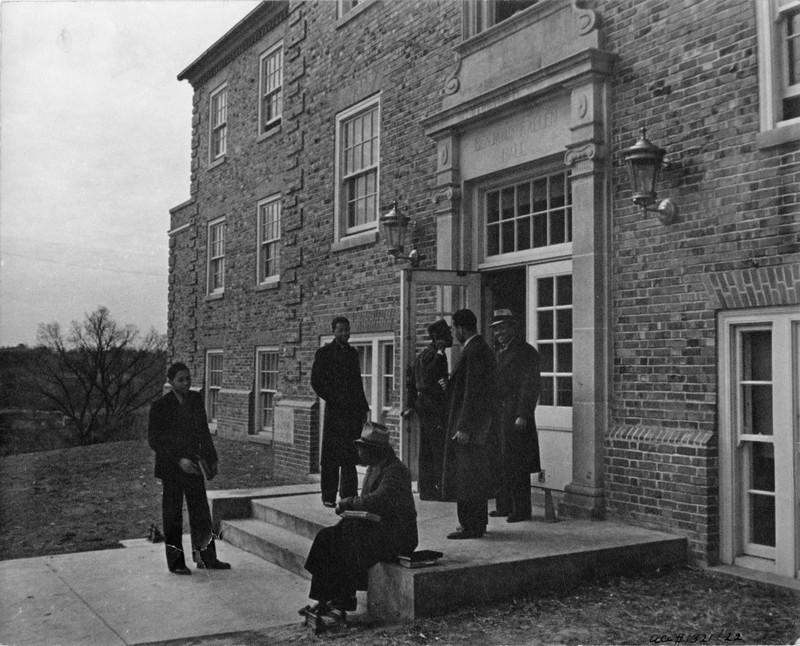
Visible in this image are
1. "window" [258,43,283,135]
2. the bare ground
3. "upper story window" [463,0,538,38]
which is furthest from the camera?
"window" [258,43,283,135]

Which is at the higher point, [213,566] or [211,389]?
[211,389]

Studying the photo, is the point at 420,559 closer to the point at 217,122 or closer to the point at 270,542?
the point at 270,542

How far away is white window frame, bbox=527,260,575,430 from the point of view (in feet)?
27.9

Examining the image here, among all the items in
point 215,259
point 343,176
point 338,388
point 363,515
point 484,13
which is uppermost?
point 484,13

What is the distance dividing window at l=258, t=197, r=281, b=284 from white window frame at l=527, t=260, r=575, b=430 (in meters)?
9.27

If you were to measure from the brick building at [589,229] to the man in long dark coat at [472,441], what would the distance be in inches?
52.4

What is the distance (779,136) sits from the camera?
20.9 ft

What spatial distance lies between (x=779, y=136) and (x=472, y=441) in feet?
11.1

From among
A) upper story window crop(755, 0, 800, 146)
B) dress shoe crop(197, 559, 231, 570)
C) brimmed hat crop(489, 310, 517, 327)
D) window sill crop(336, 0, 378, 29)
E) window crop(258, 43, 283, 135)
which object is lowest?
dress shoe crop(197, 559, 231, 570)

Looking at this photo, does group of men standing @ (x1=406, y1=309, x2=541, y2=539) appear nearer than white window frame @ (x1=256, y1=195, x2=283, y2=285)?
Yes

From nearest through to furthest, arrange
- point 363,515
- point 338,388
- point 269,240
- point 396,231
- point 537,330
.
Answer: point 363,515 < point 338,388 < point 537,330 < point 396,231 < point 269,240

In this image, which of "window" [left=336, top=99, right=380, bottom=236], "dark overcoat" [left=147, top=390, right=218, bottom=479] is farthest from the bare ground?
"window" [left=336, top=99, right=380, bottom=236]

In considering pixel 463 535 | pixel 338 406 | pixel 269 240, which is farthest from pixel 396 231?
pixel 269 240

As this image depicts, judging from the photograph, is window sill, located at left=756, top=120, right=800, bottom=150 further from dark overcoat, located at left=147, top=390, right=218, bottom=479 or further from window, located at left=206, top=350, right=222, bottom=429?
window, located at left=206, top=350, right=222, bottom=429
